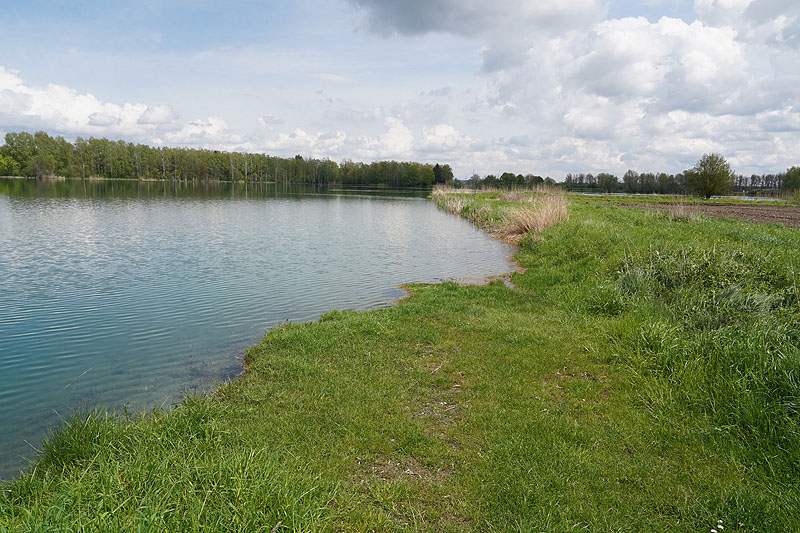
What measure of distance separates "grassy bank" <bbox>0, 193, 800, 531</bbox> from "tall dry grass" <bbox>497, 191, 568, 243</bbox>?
561 inches

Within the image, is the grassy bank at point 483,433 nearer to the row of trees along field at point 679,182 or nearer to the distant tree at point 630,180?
the row of trees along field at point 679,182

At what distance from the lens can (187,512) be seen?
3.15 m

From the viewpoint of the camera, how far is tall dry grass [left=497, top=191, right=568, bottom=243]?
23.9 metres

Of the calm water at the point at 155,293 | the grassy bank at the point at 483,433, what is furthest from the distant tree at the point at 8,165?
the grassy bank at the point at 483,433

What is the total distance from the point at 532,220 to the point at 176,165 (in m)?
136

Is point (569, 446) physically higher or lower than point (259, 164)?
lower

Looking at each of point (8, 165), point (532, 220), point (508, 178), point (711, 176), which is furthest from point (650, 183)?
point (8, 165)

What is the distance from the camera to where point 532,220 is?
24984 millimetres

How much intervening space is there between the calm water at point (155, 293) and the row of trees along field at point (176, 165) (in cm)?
10282

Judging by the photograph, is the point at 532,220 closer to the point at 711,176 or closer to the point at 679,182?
the point at 711,176

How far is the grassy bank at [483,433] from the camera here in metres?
3.66

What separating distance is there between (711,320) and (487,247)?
54.9ft

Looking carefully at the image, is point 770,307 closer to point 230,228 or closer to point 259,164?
point 230,228

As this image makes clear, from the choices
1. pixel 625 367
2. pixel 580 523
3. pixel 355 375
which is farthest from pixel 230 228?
pixel 580 523
